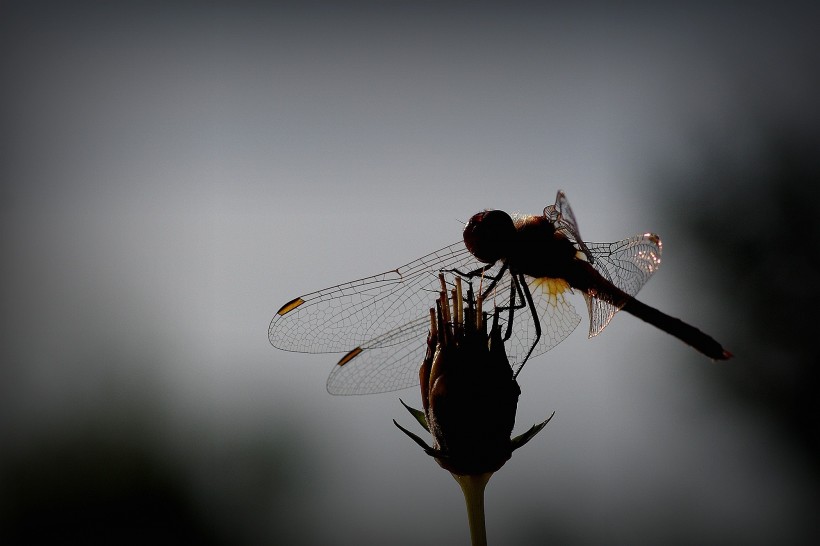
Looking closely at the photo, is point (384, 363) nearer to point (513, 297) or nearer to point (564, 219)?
point (513, 297)

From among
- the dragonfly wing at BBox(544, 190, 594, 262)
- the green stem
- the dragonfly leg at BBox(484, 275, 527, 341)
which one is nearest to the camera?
the green stem

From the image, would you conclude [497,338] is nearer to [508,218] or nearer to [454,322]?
[454,322]

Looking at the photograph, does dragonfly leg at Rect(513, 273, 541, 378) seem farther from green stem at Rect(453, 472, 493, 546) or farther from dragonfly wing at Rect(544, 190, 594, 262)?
green stem at Rect(453, 472, 493, 546)

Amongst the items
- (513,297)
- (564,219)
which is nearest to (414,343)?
(513,297)

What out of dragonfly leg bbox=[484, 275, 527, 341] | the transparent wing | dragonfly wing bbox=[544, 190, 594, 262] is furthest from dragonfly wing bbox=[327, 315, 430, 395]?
dragonfly wing bbox=[544, 190, 594, 262]

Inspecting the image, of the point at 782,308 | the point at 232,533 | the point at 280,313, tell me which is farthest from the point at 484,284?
the point at 232,533

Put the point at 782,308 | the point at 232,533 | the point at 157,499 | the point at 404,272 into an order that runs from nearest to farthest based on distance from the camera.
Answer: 1. the point at 404,272
2. the point at 782,308
3. the point at 157,499
4. the point at 232,533

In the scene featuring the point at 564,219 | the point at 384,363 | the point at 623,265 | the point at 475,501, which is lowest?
the point at 475,501
